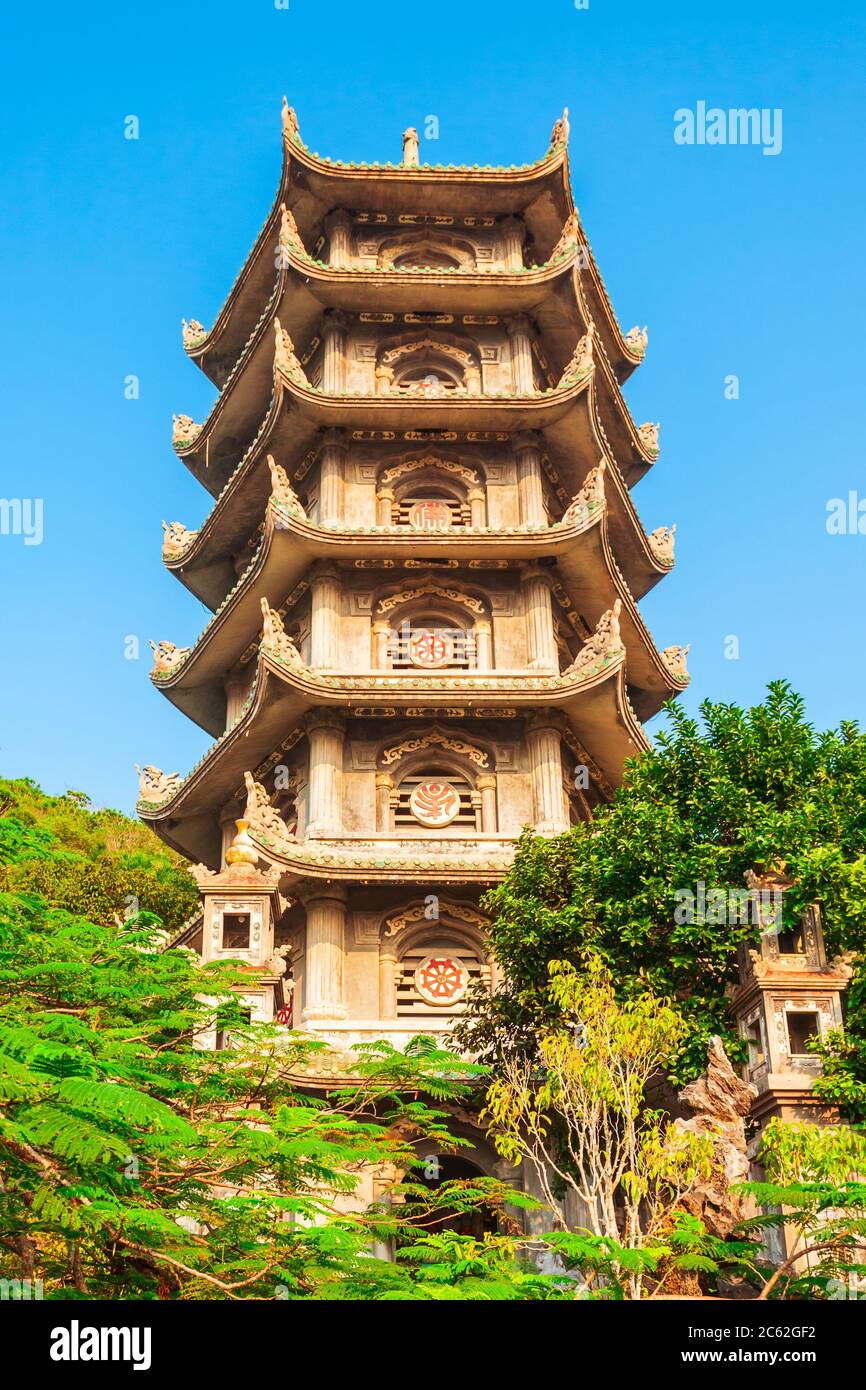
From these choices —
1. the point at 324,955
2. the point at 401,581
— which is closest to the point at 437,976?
the point at 324,955

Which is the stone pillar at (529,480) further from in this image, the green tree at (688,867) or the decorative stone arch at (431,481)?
the green tree at (688,867)

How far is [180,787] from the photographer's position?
1011 inches

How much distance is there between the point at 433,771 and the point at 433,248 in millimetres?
10091

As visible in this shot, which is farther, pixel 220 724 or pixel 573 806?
pixel 220 724

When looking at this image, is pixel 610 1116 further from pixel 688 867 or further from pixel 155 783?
pixel 155 783

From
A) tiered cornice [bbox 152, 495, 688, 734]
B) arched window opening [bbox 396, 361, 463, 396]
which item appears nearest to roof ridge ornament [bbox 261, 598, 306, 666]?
tiered cornice [bbox 152, 495, 688, 734]

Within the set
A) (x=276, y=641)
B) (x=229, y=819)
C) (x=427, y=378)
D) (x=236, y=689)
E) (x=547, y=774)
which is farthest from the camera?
(x=236, y=689)

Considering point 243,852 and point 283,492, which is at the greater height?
point 283,492

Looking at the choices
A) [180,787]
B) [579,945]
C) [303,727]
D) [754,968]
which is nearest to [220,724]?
[180,787]

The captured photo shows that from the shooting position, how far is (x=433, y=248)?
91.4 feet
